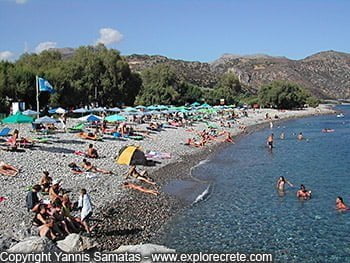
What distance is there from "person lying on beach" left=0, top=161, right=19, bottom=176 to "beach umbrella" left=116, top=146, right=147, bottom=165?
8.22 m

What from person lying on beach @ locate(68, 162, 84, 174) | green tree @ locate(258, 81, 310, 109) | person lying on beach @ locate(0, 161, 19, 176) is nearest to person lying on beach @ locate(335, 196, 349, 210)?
person lying on beach @ locate(68, 162, 84, 174)

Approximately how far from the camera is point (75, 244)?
1250 cm

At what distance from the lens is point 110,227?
672 inches

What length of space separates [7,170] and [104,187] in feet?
15.5

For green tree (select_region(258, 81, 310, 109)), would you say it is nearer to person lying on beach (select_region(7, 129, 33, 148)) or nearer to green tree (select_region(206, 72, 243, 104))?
green tree (select_region(206, 72, 243, 104))

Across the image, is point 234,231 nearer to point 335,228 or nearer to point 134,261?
point 335,228

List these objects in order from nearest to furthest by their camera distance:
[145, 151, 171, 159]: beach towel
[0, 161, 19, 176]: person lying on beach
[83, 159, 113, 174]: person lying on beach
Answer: [0, 161, 19, 176]: person lying on beach < [83, 159, 113, 174]: person lying on beach < [145, 151, 171, 159]: beach towel

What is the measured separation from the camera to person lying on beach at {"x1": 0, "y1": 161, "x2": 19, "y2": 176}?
21923mm

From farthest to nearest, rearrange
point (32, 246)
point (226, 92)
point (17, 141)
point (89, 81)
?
point (226, 92) → point (89, 81) → point (17, 141) → point (32, 246)

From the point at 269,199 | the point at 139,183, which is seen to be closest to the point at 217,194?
the point at 269,199

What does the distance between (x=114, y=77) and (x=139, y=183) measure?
169ft

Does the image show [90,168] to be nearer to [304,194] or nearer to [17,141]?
[17,141]

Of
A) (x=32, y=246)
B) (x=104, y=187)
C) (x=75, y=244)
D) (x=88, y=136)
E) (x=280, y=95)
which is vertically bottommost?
(x=104, y=187)

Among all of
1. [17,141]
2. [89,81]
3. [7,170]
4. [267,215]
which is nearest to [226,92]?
[89,81]
